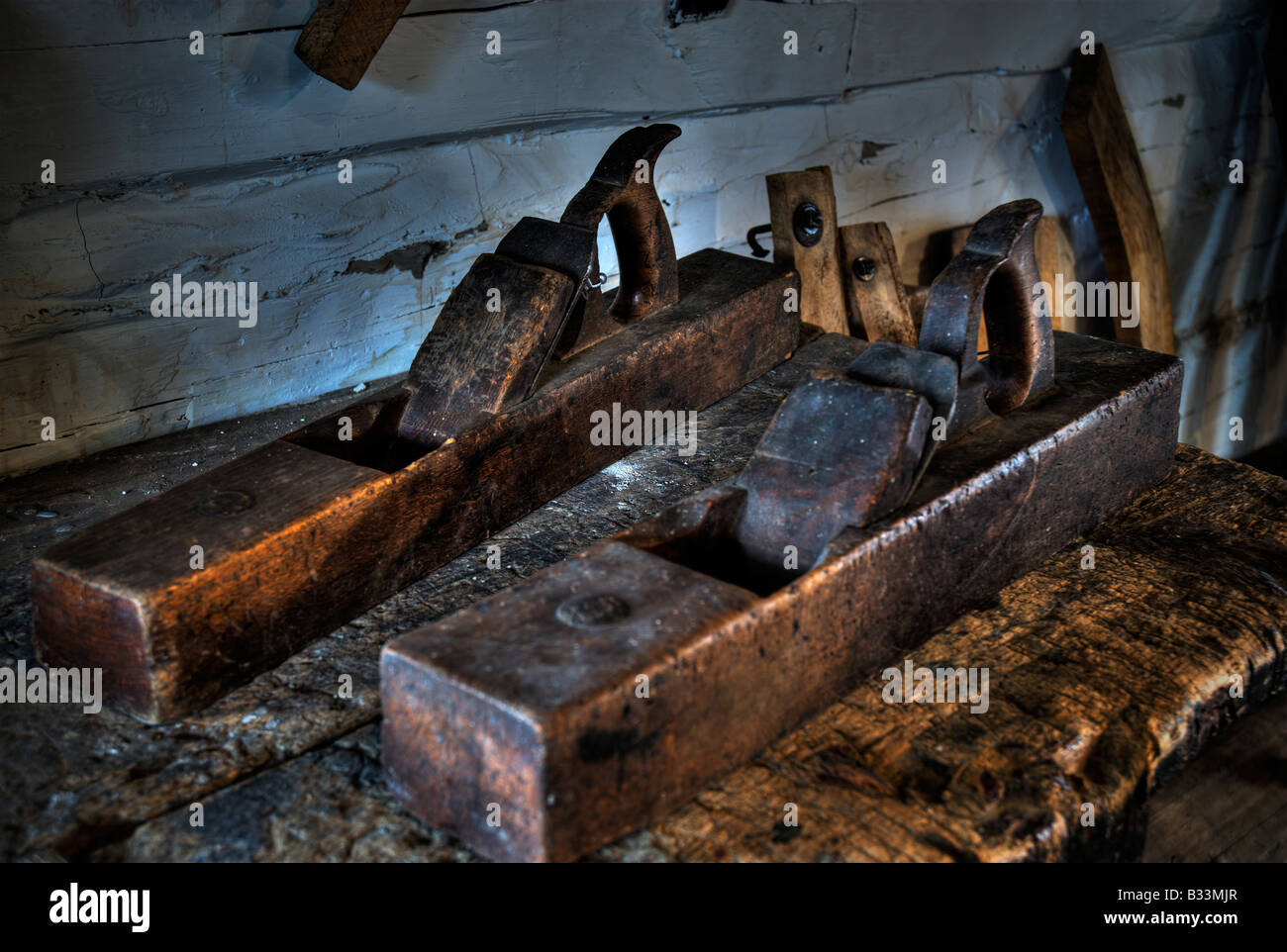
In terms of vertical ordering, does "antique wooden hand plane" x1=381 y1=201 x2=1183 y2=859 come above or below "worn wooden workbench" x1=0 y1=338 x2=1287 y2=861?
above

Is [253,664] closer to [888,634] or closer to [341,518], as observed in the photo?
[341,518]

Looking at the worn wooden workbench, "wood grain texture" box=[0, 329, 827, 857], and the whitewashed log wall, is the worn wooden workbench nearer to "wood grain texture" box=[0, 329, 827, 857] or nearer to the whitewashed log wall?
→ "wood grain texture" box=[0, 329, 827, 857]

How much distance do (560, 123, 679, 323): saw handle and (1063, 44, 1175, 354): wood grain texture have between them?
2372mm

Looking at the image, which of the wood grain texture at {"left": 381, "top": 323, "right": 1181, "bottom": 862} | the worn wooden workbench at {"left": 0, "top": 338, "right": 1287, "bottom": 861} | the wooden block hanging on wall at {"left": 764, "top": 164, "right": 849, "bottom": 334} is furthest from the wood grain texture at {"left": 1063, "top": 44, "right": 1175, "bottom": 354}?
the wood grain texture at {"left": 381, "top": 323, "right": 1181, "bottom": 862}

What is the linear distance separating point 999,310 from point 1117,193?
99.7 inches

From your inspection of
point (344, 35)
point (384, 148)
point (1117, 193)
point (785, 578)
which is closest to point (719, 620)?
point (785, 578)

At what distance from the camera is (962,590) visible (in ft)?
5.85

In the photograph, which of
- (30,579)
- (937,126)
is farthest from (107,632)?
(937,126)

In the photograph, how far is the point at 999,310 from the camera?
1.94 metres

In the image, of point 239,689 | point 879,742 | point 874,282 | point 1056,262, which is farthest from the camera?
point 1056,262

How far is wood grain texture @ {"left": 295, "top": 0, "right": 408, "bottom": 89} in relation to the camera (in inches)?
89.9

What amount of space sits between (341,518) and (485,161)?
1.42 m

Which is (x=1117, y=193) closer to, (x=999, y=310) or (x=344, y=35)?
(x=999, y=310)

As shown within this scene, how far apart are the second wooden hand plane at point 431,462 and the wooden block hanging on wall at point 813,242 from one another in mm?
635
